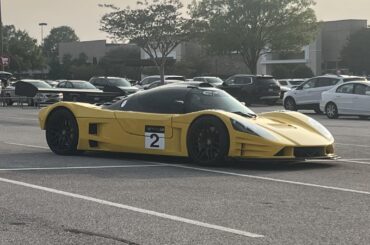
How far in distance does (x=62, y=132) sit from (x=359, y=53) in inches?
2435

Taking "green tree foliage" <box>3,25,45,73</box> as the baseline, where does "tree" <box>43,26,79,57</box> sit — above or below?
above

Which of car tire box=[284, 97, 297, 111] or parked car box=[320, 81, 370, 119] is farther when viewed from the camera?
car tire box=[284, 97, 297, 111]

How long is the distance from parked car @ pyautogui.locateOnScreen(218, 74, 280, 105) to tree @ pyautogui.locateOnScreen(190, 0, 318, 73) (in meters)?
16.0

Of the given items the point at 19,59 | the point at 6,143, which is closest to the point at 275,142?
the point at 6,143

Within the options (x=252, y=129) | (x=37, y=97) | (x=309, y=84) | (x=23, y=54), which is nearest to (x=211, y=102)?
(x=252, y=129)

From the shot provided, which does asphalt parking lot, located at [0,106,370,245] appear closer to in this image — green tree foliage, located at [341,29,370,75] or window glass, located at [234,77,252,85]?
window glass, located at [234,77,252,85]

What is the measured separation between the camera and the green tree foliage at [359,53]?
226 ft

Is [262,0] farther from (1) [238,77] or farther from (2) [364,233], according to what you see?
(2) [364,233]

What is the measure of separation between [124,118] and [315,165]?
315 centimetres

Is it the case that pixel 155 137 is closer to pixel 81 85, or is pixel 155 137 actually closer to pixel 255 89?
pixel 81 85

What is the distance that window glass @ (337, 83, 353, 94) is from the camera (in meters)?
23.5

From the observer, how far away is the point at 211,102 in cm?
1064

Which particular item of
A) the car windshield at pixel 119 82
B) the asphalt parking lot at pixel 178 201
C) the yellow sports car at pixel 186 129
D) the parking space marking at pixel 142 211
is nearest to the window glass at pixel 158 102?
the yellow sports car at pixel 186 129

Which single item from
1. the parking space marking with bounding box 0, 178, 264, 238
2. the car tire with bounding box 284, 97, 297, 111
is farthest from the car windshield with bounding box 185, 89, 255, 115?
the car tire with bounding box 284, 97, 297, 111
